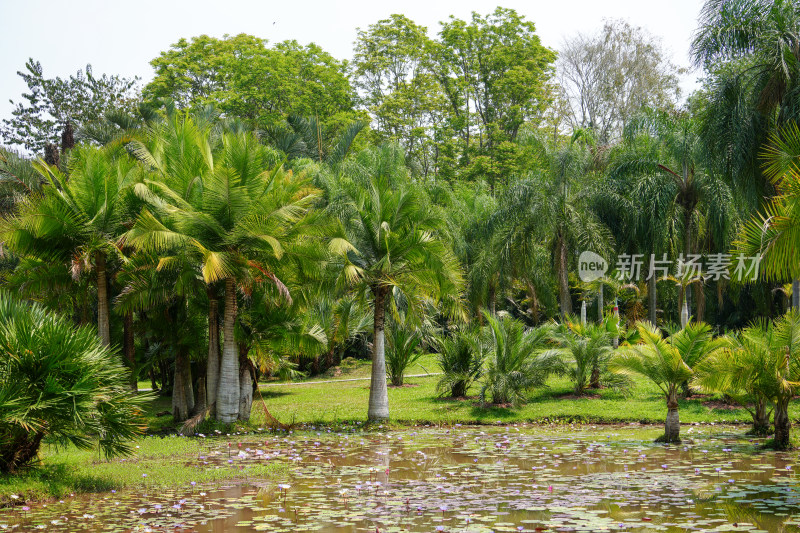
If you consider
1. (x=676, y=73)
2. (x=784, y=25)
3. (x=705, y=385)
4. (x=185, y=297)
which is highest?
(x=676, y=73)

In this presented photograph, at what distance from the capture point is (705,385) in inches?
524

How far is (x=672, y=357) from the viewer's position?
13688mm

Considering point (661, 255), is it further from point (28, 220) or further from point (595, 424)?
point (28, 220)

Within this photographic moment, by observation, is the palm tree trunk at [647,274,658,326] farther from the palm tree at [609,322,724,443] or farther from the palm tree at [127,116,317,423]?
the palm tree at [127,116,317,423]

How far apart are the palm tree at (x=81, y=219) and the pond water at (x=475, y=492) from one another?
528 centimetres

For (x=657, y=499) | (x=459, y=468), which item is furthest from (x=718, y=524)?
(x=459, y=468)

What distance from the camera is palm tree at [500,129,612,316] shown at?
89.4 ft

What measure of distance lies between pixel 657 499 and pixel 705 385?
14.5ft

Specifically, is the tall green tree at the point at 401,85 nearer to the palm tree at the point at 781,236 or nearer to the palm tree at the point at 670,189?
the palm tree at the point at 670,189

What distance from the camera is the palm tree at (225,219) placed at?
51.4 feet

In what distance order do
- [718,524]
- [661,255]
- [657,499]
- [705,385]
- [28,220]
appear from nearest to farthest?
1. [718,524]
2. [657,499]
3. [705,385]
4. [28,220]
5. [661,255]

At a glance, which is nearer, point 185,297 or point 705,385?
point 705,385

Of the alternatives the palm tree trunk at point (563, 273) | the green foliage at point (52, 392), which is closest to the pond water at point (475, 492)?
the green foliage at point (52, 392)

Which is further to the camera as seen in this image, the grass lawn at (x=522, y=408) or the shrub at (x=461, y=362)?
the shrub at (x=461, y=362)
